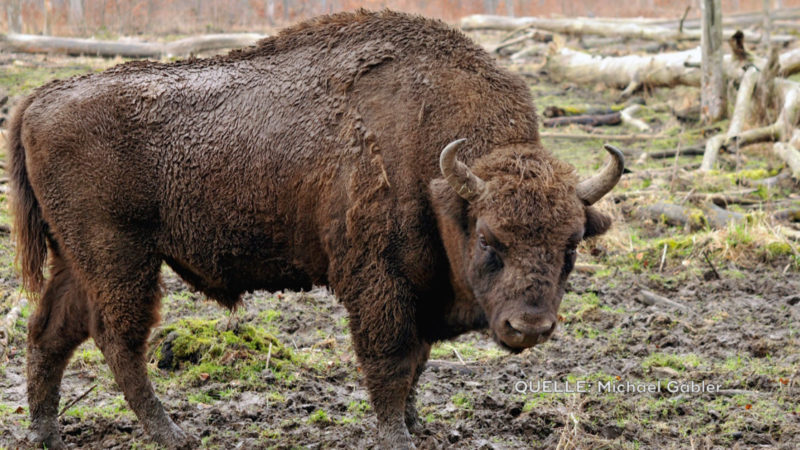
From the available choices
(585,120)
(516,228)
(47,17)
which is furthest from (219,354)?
(47,17)

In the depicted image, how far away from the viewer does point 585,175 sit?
1088 centimetres

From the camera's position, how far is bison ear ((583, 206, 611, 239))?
464cm

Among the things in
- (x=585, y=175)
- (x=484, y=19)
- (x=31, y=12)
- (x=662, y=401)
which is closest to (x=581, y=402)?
(x=662, y=401)

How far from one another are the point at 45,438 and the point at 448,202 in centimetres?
286

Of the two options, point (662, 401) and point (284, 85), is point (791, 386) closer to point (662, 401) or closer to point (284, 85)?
point (662, 401)

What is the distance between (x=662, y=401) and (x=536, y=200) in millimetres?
1952

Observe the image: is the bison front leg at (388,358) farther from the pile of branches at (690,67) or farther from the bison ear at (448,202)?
the pile of branches at (690,67)

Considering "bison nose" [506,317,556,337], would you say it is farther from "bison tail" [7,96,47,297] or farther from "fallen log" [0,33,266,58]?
"fallen log" [0,33,266,58]

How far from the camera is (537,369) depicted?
20.0 feet

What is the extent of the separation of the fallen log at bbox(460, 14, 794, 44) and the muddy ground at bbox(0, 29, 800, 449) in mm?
11828

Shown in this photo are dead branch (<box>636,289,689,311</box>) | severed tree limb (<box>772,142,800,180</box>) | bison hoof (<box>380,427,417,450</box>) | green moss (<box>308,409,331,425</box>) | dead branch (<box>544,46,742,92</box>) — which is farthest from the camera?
dead branch (<box>544,46,742,92</box>)

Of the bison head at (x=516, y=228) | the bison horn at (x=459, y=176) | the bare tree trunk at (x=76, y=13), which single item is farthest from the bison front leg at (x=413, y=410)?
the bare tree trunk at (x=76, y=13)

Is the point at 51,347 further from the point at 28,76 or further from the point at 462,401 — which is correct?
the point at 28,76

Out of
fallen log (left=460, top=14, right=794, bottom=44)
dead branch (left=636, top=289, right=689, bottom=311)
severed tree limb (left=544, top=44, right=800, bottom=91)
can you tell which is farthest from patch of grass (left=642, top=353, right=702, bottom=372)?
fallen log (left=460, top=14, right=794, bottom=44)
